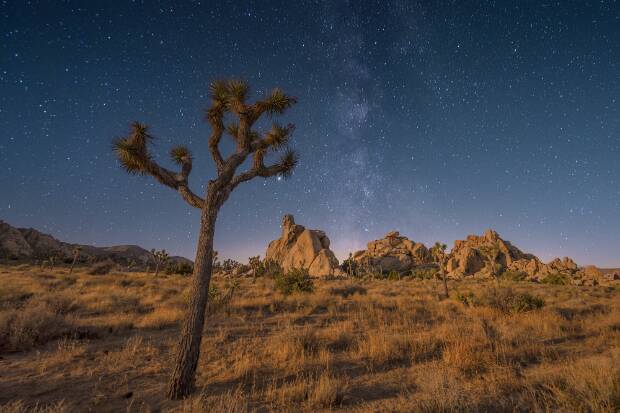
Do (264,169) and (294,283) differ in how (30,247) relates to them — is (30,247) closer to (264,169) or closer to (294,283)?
(294,283)

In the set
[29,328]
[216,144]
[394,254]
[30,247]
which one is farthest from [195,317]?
[30,247]

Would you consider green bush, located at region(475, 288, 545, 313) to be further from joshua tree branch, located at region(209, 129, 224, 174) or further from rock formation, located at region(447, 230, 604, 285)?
rock formation, located at region(447, 230, 604, 285)

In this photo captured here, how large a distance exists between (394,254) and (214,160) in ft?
285

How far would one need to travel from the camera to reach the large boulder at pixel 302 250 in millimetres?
63406

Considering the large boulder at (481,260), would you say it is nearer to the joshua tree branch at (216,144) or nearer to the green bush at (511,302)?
the green bush at (511,302)

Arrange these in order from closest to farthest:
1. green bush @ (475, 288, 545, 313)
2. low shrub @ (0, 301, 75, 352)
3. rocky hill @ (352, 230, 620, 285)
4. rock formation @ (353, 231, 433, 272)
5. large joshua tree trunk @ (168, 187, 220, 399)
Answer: large joshua tree trunk @ (168, 187, 220, 399) < low shrub @ (0, 301, 75, 352) < green bush @ (475, 288, 545, 313) < rocky hill @ (352, 230, 620, 285) < rock formation @ (353, 231, 433, 272)

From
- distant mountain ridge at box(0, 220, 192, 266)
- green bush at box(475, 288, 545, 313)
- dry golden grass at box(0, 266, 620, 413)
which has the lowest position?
dry golden grass at box(0, 266, 620, 413)

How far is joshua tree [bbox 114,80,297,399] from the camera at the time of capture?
505cm

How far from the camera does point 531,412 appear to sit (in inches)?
146

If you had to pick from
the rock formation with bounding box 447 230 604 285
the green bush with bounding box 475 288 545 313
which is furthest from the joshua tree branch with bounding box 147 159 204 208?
the rock formation with bounding box 447 230 604 285

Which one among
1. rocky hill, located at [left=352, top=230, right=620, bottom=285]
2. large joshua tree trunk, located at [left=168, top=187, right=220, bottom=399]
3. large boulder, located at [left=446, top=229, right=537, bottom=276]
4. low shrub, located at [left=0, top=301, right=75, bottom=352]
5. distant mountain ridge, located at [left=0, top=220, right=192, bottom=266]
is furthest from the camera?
large boulder, located at [left=446, top=229, right=537, bottom=276]

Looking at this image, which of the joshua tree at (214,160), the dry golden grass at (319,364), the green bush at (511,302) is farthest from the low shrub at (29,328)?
the green bush at (511,302)

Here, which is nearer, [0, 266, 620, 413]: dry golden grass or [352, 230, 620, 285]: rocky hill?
[0, 266, 620, 413]: dry golden grass

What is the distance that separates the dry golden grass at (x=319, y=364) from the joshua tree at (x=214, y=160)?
1.32 m
